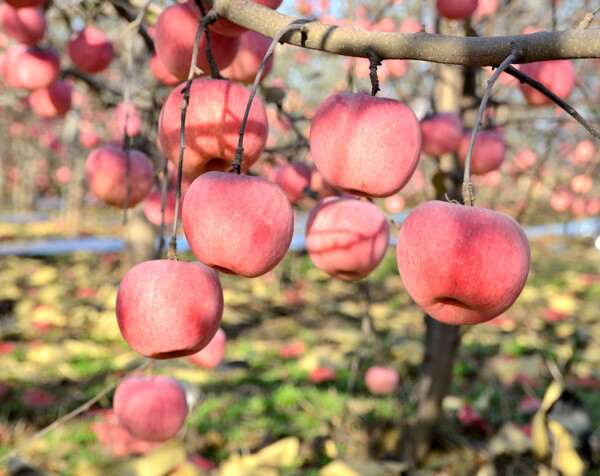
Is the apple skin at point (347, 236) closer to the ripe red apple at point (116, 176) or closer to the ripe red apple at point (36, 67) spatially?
the ripe red apple at point (116, 176)

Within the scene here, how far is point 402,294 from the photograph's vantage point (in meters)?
6.57

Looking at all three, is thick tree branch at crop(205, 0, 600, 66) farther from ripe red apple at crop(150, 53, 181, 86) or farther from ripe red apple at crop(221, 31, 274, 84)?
ripe red apple at crop(150, 53, 181, 86)

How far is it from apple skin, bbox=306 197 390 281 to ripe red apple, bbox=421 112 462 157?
14.0 inches

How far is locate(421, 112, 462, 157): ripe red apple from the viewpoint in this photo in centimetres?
146

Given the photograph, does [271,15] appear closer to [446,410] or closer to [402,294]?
[446,410]

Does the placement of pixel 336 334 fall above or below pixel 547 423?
below

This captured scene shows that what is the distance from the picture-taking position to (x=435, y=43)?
668 millimetres

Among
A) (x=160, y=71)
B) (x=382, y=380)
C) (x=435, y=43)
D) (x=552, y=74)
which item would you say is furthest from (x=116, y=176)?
(x=382, y=380)

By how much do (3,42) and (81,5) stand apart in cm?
377

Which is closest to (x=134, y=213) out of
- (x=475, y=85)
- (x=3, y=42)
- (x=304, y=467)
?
(x=3, y=42)

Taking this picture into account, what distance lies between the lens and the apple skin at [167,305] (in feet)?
2.50

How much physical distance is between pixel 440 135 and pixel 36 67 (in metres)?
1.25

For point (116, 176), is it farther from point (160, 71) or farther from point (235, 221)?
point (235, 221)

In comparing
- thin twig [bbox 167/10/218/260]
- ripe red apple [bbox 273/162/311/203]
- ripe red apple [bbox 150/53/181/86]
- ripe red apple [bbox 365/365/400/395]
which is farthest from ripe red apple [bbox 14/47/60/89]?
ripe red apple [bbox 365/365/400/395]
